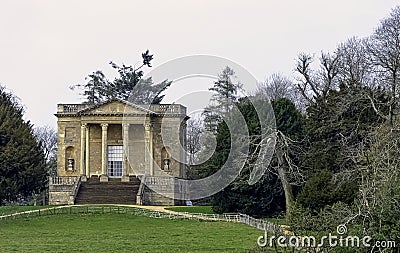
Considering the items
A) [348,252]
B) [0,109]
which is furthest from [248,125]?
[348,252]

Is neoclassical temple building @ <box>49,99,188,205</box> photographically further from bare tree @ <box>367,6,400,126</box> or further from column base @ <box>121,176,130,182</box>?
bare tree @ <box>367,6,400,126</box>

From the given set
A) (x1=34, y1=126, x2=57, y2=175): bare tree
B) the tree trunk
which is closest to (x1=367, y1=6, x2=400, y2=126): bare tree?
the tree trunk

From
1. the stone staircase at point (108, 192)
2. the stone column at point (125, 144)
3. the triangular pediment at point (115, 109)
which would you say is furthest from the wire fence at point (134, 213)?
the triangular pediment at point (115, 109)

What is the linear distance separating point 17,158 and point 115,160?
7937 millimetres

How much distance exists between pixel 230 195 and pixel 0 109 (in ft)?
66.8

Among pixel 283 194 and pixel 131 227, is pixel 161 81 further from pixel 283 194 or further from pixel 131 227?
pixel 131 227

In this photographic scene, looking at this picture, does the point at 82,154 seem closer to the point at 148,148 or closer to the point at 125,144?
the point at 125,144

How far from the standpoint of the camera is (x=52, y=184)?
53719mm

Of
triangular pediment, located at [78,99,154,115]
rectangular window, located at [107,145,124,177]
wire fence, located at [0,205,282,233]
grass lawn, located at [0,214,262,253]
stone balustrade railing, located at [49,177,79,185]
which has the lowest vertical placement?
grass lawn, located at [0,214,262,253]

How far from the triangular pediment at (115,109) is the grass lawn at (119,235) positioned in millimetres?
16119

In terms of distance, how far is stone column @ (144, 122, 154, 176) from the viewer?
5734 cm

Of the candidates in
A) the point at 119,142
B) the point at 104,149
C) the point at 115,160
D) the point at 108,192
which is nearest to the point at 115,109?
the point at 104,149

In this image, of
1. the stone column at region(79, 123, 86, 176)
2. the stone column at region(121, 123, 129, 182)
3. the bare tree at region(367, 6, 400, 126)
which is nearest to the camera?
the bare tree at region(367, 6, 400, 126)

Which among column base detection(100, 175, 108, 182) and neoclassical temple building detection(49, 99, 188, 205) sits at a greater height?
neoclassical temple building detection(49, 99, 188, 205)
